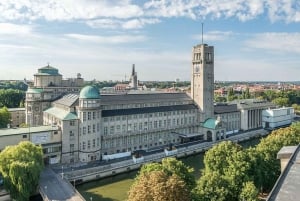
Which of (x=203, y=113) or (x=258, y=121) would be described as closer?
(x=203, y=113)

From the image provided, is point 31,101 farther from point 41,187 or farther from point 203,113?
point 203,113

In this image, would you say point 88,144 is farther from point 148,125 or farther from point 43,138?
point 148,125

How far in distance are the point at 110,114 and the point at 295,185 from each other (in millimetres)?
56373

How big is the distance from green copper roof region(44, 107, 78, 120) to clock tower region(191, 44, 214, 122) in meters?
40.5

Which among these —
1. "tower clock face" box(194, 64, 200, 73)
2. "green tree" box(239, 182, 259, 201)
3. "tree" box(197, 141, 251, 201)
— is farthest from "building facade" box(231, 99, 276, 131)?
"green tree" box(239, 182, 259, 201)

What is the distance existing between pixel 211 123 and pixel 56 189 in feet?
172

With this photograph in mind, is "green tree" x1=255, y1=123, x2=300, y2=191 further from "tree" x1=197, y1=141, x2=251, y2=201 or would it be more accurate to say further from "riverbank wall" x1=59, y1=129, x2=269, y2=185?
"riverbank wall" x1=59, y1=129, x2=269, y2=185

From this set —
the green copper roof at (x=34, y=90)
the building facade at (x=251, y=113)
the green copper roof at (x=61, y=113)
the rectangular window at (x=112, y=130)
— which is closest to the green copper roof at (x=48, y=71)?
the green copper roof at (x=34, y=90)

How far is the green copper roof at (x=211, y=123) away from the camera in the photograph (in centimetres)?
8805

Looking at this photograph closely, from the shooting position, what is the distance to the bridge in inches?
1769

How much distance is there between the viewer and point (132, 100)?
260 feet

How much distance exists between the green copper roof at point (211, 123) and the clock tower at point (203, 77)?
67.0 inches

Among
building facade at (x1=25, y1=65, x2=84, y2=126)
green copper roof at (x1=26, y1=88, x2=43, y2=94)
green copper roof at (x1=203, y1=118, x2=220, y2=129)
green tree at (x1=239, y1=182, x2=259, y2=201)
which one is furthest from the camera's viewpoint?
green copper roof at (x1=203, y1=118, x2=220, y2=129)

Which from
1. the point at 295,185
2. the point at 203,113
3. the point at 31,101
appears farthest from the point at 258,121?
the point at 295,185
